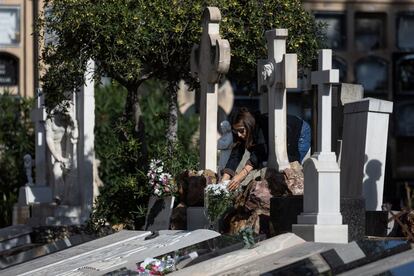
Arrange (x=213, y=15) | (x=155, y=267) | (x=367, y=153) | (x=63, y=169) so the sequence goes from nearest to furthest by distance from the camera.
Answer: (x=155, y=267) < (x=367, y=153) < (x=213, y=15) < (x=63, y=169)

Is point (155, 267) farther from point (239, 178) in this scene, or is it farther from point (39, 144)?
point (39, 144)

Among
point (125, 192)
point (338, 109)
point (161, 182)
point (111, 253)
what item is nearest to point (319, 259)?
point (111, 253)

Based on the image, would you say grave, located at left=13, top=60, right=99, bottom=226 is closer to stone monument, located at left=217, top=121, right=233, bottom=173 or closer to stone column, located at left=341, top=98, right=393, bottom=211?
stone monument, located at left=217, top=121, right=233, bottom=173

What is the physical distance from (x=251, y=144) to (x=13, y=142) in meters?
11.4

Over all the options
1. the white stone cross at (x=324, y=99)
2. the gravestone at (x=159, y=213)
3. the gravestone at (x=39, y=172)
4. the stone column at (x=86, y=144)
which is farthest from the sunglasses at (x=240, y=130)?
the gravestone at (x=39, y=172)

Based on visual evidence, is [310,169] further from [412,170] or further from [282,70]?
[412,170]

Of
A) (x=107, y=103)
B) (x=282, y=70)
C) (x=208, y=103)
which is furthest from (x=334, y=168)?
(x=107, y=103)

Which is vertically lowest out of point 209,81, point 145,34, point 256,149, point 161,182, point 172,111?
point 161,182

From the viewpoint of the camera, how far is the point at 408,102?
2944 cm

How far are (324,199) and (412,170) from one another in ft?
54.5

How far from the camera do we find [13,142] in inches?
1037

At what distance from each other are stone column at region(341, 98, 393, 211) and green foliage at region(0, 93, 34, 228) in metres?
10.3

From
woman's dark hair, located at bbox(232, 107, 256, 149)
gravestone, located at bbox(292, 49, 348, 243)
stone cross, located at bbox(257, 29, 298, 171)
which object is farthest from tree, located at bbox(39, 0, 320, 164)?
gravestone, located at bbox(292, 49, 348, 243)

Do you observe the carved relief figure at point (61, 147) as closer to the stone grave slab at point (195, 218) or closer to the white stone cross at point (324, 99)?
the stone grave slab at point (195, 218)
